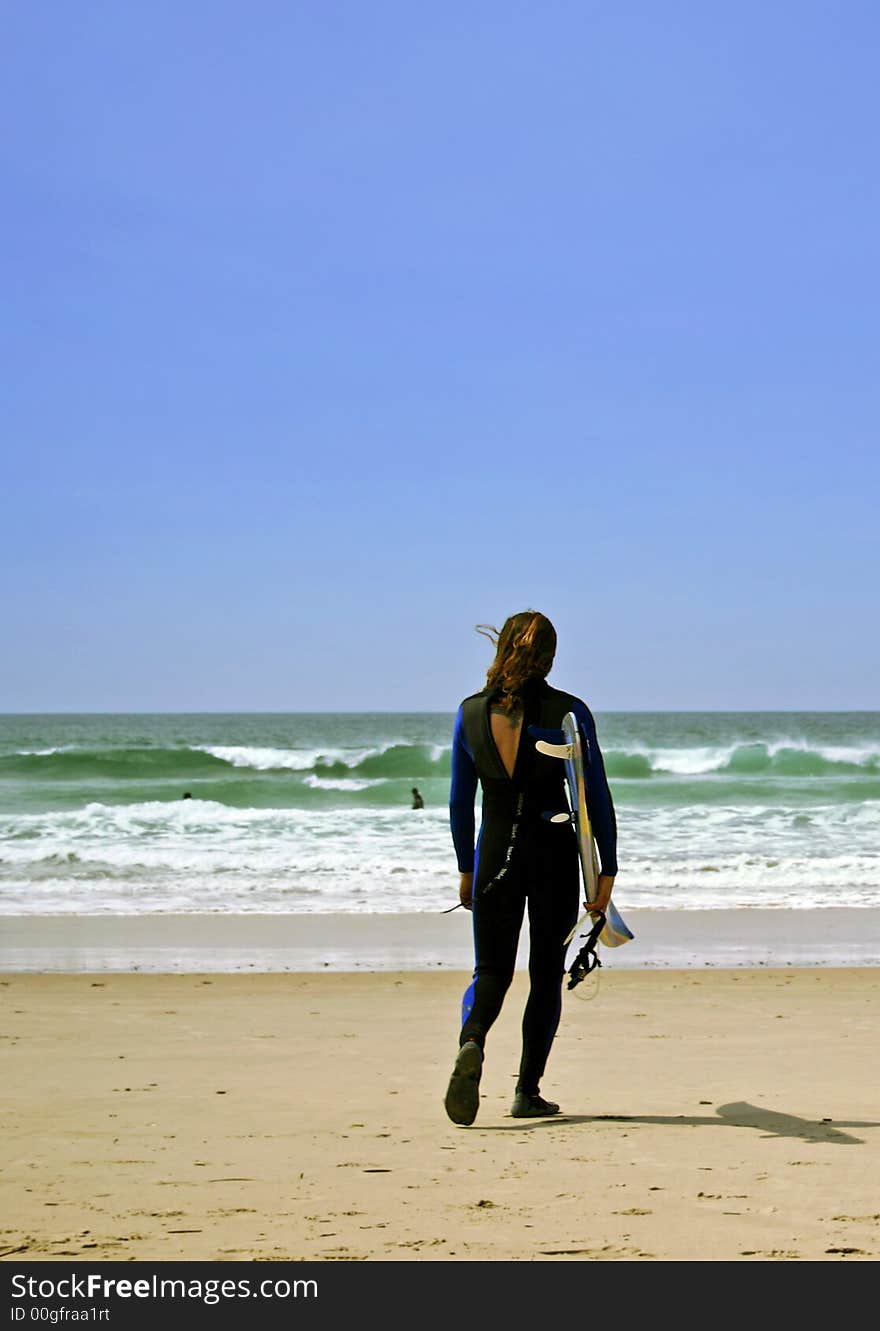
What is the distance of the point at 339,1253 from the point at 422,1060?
9.35 ft

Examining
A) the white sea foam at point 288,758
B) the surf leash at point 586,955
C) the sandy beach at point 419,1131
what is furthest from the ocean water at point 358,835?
the surf leash at point 586,955

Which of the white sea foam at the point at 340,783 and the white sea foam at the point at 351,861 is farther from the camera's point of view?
the white sea foam at the point at 340,783

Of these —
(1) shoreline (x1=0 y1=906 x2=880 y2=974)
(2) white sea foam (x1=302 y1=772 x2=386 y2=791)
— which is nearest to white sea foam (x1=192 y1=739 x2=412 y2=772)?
(2) white sea foam (x1=302 y1=772 x2=386 y2=791)

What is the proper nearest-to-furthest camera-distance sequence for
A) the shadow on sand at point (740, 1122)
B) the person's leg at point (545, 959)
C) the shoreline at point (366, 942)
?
the shadow on sand at point (740, 1122) < the person's leg at point (545, 959) < the shoreline at point (366, 942)

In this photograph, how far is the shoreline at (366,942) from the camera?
362 inches

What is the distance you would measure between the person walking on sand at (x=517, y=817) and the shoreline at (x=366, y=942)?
4478 mm

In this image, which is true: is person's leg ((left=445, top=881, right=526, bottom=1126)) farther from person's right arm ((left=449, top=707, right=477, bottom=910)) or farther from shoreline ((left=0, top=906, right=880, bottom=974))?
shoreline ((left=0, top=906, right=880, bottom=974))

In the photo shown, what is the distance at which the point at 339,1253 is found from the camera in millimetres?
3250

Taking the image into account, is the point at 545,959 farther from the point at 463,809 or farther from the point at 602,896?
the point at 463,809

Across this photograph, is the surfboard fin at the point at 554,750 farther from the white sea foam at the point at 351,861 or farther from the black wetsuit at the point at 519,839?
the white sea foam at the point at 351,861

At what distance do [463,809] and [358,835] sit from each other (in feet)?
48.6

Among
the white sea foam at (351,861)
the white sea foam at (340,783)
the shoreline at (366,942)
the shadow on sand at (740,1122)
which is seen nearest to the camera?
the shadow on sand at (740,1122)
